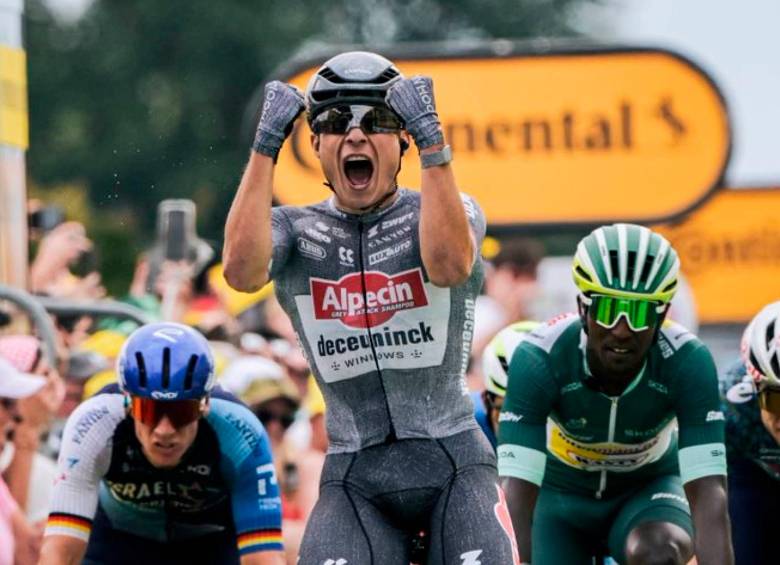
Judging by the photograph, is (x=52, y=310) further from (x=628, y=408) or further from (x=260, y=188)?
(x=260, y=188)

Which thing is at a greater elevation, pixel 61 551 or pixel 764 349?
pixel 764 349

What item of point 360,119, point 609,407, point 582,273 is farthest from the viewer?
point 609,407

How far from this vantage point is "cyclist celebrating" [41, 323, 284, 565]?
778 cm

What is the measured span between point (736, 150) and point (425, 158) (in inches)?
484

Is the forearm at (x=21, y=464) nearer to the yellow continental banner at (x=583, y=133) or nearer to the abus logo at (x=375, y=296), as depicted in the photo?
the abus logo at (x=375, y=296)

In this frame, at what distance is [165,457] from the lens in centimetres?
800

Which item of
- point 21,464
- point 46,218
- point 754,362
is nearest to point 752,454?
point 754,362

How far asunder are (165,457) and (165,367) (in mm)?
439

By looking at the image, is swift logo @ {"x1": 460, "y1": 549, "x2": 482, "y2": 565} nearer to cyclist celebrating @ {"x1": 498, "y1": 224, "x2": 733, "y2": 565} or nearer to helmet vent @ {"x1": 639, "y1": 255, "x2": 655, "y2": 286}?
cyclist celebrating @ {"x1": 498, "y1": 224, "x2": 733, "y2": 565}

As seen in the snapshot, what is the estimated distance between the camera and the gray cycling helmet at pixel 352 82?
643 centimetres

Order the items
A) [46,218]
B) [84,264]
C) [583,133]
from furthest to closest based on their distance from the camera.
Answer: [583,133] < [84,264] < [46,218]

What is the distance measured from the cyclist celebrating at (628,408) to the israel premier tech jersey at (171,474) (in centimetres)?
111

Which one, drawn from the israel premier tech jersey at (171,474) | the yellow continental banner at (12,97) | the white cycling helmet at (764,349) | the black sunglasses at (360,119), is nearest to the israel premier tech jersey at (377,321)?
the black sunglasses at (360,119)

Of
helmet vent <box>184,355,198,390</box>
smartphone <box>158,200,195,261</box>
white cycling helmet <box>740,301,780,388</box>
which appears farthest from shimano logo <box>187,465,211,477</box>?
smartphone <box>158,200,195,261</box>
